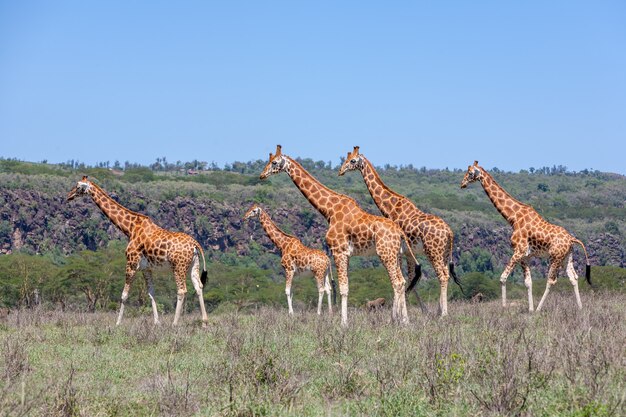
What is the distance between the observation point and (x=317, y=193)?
1534 centimetres

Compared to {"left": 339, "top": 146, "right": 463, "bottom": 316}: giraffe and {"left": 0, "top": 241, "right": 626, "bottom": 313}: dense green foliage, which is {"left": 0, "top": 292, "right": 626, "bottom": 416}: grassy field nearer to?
{"left": 339, "top": 146, "right": 463, "bottom": 316}: giraffe

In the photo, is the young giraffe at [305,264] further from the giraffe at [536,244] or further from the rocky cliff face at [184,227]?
the rocky cliff face at [184,227]

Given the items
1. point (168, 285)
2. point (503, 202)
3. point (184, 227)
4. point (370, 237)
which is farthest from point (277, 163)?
point (184, 227)

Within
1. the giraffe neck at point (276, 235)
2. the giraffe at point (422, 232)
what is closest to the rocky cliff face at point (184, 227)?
the giraffe neck at point (276, 235)

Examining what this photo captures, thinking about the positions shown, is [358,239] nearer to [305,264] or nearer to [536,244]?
[536,244]

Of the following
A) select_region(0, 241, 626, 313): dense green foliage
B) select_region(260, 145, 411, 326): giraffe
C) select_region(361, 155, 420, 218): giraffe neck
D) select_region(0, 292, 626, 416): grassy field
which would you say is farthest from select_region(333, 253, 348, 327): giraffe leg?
select_region(0, 241, 626, 313): dense green foliage

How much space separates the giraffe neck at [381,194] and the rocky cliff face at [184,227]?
4779cm

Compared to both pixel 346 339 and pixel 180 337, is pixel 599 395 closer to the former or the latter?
pixel 346 339

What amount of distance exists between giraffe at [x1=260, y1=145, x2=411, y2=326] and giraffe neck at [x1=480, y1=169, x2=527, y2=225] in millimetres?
3507

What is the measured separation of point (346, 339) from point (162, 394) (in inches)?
145

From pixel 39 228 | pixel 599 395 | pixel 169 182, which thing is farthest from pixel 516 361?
pixel 169 182

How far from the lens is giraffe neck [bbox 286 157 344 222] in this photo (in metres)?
15.0

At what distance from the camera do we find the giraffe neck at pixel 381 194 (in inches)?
620

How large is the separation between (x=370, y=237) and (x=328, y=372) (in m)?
4.67
